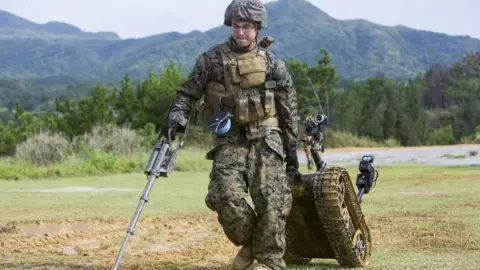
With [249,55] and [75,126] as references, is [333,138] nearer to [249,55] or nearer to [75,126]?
[75,126]

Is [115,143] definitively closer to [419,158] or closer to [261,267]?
[419,158]

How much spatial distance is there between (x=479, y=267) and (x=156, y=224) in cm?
464

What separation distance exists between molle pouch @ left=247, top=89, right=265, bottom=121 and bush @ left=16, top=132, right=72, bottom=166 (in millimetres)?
19693

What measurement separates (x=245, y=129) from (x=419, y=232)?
3756mm

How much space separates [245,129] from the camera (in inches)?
264

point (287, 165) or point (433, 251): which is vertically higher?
point (287, 165)

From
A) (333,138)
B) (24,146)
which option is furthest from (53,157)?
(333,138)

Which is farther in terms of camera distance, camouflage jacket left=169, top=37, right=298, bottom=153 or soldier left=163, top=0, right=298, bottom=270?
camouflage jacket left=169, top=37, right=298, bottom=153

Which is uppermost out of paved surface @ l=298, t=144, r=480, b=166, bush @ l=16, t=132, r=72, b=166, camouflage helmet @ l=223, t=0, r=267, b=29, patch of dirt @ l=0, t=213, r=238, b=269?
camouflage helmet @ l=223, t=0, r=267, b=29

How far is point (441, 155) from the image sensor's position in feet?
98.0

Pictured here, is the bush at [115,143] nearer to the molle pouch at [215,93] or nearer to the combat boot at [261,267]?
the molle pouch at [215,93]

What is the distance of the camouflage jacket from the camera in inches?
265

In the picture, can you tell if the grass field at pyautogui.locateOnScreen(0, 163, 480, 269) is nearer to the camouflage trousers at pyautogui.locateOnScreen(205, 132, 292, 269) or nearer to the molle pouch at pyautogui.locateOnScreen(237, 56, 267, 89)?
the camouflage trousers at pyautogui.locateOnScreen(205, 132, 292, 269)

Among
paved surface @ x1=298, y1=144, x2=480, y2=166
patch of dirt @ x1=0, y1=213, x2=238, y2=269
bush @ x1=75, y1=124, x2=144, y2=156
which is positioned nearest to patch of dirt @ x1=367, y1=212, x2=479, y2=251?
patch of dirt @ x1=0, y1=213, x2=238, y2=269
